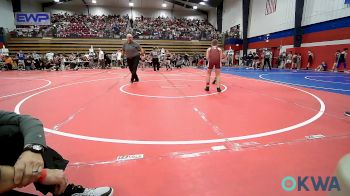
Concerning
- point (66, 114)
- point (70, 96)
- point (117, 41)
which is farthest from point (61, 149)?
point (117, 41)

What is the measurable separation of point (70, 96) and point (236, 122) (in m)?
4.65

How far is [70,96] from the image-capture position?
20.6ft

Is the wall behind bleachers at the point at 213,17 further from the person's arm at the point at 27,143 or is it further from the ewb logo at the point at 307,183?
the person's arm at the point at 27,143

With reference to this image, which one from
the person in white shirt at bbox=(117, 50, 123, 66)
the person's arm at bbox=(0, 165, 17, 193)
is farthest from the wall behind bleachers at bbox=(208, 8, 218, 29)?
the person's arm at bbox=(0, 165, 17, 193)

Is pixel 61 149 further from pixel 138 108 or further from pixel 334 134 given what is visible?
pixel 334 134

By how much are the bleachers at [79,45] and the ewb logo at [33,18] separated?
2157mm

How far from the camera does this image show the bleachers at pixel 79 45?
84.3ft

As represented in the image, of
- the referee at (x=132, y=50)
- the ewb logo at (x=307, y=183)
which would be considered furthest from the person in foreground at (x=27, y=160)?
the referee at (x=132, y=50)

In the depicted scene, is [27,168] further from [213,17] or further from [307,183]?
[213,17]

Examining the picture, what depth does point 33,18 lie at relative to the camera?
2669 centimetres

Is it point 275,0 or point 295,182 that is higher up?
point 275,0

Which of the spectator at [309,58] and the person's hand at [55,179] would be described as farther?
the spectator at [309,58]

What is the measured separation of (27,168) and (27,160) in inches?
2.2

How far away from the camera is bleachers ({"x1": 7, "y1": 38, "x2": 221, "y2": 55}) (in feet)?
84.3
